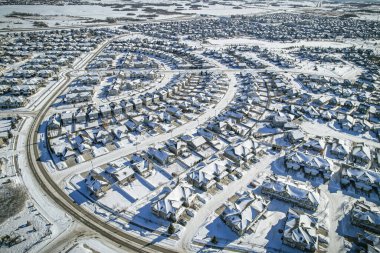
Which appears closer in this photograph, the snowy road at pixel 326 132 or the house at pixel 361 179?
the house at pixel 361 179

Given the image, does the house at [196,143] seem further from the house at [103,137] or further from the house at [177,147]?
the house at [103,137]

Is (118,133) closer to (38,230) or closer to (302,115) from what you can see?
(38,230)

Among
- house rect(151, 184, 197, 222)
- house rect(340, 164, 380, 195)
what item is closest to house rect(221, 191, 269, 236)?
house rect(151, 184, 197, 222)

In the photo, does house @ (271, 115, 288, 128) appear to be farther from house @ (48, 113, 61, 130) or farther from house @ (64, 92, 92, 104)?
house @ (64, 92, 92, 104)

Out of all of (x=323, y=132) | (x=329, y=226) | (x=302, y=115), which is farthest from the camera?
(x=302, y=115)

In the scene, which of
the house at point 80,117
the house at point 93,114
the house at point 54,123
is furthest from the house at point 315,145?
the house at point 54,123

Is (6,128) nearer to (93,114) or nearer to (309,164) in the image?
(93,114)

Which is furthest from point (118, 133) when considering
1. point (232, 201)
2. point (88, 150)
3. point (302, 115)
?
point (302, 115)
